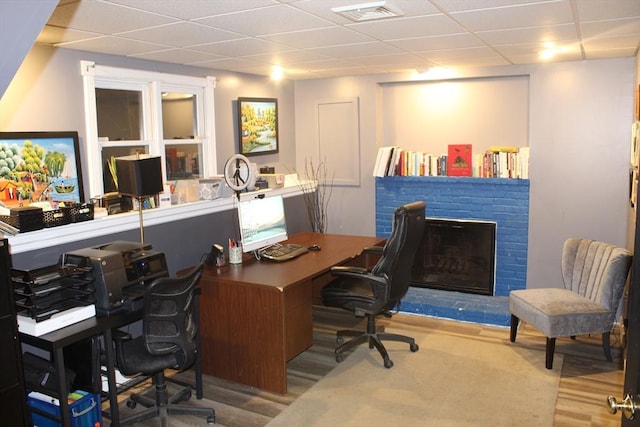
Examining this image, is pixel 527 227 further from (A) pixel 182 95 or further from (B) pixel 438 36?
(A) pixel 182 95

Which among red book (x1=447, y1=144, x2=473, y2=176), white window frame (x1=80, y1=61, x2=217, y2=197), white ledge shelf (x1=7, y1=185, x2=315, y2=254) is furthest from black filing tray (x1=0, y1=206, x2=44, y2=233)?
red book (x1=447, y1=144, x2=473, y2=176)

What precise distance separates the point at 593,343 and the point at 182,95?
13.2 feet

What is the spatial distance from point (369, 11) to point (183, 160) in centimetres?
265

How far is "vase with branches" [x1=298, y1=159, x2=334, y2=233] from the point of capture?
579 cm

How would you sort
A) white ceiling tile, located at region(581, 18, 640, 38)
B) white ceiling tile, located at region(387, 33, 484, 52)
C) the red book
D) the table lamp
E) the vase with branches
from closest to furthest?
white ceiling tile, located at region(581, 18, 640, 38) < the table lamp < white ceiling tile, located at region(387, 33, 484, 52) < the red book < the vase with branches

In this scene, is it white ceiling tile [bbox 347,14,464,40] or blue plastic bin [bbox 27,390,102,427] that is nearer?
blue plastic bin [bbox 27,390,102,427]

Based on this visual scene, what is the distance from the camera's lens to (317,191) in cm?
600

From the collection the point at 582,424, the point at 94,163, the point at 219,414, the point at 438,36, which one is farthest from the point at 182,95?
the point at 582,424

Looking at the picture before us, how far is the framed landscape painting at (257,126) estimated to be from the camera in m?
5.46

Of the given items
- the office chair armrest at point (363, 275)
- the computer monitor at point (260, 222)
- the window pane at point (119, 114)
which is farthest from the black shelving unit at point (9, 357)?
the office chair armrest at point (363, 275)

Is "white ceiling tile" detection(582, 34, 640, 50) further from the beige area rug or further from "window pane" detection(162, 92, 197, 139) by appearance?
"window pane" detection(162, 92, 197, 139)

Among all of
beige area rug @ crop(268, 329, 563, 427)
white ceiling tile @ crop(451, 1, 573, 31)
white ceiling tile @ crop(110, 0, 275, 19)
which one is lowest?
beige area rug @ crop(268, 329, 563, 427)

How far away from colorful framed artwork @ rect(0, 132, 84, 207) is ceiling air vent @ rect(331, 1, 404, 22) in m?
2.16

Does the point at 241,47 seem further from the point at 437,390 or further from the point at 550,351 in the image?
the point at 550,351
